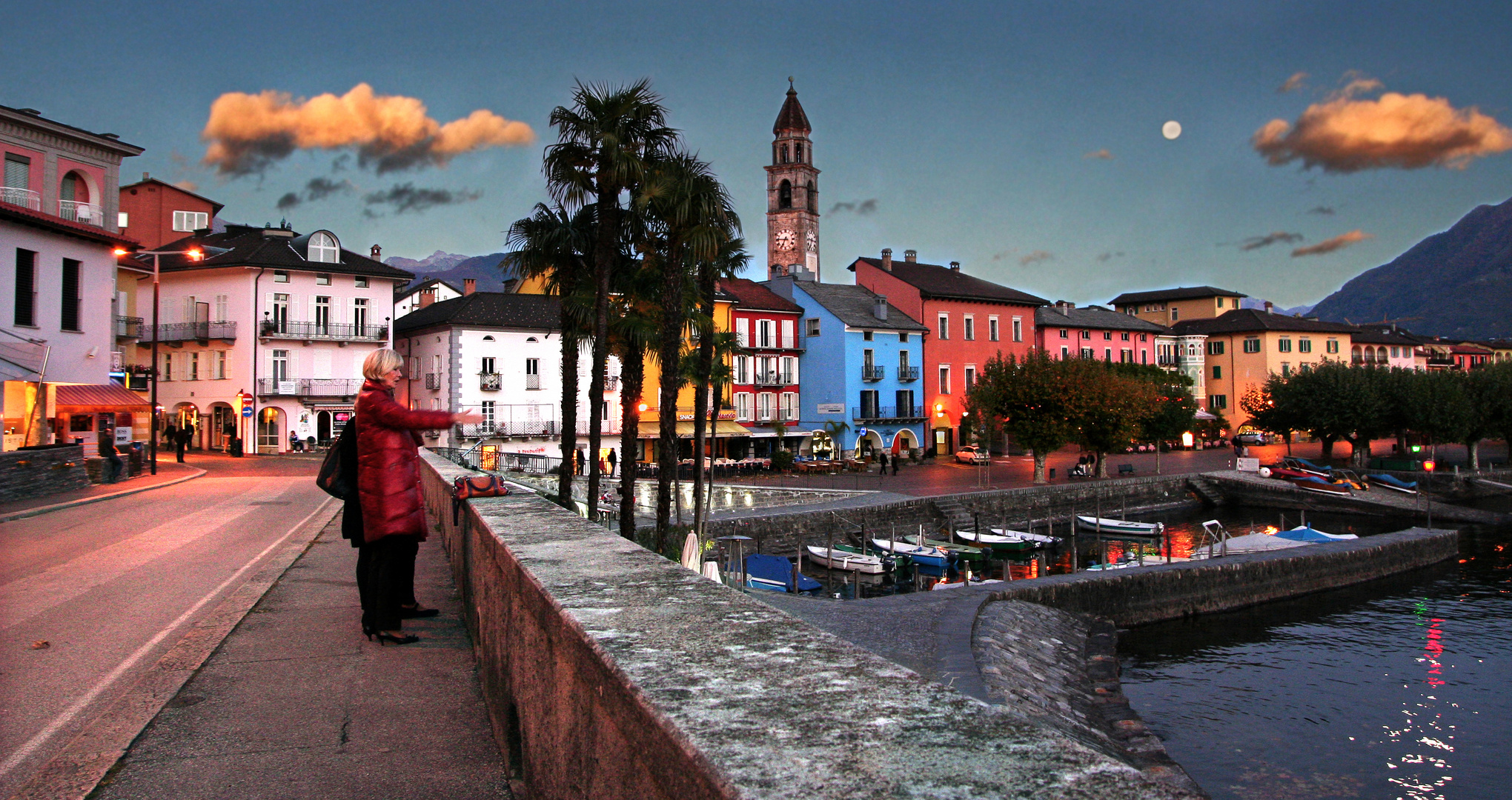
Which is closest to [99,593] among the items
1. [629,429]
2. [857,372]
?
[629,429]

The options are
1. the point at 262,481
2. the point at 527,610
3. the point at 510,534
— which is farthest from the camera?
the point at 262,481

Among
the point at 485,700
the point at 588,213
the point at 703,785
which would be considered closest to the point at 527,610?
the point at 485,700

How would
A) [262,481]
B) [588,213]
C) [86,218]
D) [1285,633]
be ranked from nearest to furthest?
[588,213] < [1285,633] < [262,481] < [86,218]

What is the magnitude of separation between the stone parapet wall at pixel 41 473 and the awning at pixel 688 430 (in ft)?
98.6

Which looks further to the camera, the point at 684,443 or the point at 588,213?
the point at 684,443

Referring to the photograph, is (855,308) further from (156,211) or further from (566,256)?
Answer: (156,211)

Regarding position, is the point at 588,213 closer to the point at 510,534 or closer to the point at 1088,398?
the point at 510,534

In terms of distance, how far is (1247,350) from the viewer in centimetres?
9131

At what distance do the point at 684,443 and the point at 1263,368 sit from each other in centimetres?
6216

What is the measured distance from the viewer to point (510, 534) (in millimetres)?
4910

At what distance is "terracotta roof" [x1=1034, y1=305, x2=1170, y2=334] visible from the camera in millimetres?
76062

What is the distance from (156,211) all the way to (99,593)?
2689 inches

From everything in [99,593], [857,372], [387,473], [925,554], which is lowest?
[925,554]

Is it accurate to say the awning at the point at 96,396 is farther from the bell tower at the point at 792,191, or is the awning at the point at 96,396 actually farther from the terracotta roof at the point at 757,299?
the bell tower at the point at 792,191
